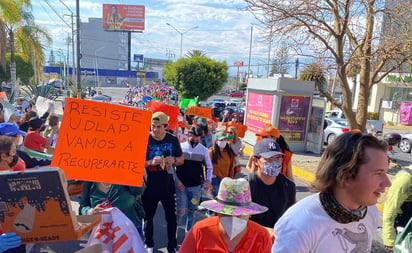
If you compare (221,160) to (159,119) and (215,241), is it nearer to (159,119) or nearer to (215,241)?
(159,119)

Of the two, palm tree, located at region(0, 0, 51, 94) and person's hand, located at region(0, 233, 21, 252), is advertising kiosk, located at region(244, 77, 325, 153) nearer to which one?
person's hand, located at region(0, 233, 21, 252)

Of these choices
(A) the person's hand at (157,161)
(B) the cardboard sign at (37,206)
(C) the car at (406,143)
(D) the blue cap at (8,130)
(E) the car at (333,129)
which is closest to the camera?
(B) the cardboard sign at (37,206)

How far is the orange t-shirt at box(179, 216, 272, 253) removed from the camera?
7.01 ft

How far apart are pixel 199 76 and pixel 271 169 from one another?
1870 cm

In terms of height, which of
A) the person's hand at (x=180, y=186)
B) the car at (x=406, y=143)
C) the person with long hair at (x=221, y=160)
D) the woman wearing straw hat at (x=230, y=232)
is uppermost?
the woman wearing straw hat at (x=230, y=232)

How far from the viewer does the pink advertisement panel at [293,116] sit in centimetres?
1222

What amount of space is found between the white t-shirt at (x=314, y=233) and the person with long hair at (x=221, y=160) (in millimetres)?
3672

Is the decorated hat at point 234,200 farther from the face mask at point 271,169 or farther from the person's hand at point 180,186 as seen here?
the person's hand at point 180,186

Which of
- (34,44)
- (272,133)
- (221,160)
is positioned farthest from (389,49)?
(34,44)

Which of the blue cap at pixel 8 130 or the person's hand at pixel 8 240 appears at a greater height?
the blue cap at pixel 8 130

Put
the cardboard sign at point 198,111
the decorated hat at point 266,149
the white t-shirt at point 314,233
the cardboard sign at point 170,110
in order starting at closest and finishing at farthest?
1. the white t-shirt at point 314,233
2. the decorated hat at point 266,149
3. the cardboard sign at point 170,110
4. the cardboard sign at point 198,111

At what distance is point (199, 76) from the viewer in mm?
21469

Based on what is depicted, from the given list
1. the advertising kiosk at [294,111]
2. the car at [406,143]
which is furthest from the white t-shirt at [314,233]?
the car at [406,143]

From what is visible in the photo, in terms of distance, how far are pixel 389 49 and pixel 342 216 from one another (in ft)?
17.5
